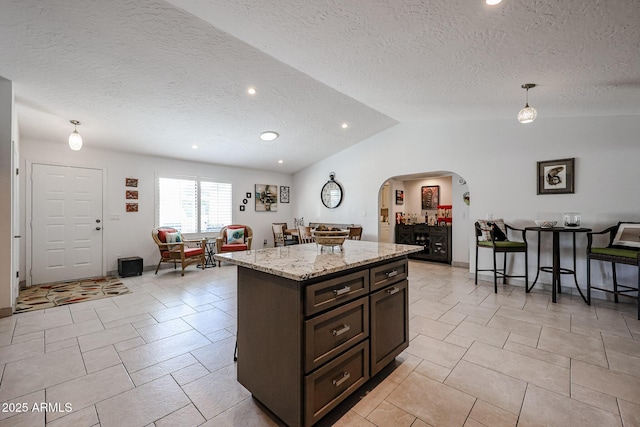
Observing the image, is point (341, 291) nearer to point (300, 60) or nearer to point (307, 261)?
point (307, 261)

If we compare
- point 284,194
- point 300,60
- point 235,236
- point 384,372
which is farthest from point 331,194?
point 384,372

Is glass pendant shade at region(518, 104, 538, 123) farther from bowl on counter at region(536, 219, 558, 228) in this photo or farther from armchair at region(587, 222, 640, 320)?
armchair at region(587, 222, 640, 320)

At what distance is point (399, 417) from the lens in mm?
1603

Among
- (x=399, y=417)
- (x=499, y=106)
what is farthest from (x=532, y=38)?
(x=399, y=417)

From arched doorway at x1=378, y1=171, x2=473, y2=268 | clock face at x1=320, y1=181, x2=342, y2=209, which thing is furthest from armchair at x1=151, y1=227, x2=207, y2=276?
arched doorway at x1=378, y1=171, x2=473, y2=268

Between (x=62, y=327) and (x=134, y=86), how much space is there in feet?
9.17

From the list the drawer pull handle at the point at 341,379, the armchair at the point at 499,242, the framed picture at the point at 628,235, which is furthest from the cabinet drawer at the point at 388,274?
the framed picture at the point at 628,235

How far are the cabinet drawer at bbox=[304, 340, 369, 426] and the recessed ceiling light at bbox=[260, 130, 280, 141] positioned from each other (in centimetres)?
428

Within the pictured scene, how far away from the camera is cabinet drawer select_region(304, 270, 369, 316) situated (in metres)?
1.41

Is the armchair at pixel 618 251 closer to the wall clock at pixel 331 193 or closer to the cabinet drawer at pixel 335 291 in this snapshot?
the cabinet drawer at pixel 335 291

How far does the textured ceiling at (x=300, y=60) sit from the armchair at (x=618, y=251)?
1.51 m

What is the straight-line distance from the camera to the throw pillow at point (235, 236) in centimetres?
619

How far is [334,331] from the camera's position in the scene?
1551 mm

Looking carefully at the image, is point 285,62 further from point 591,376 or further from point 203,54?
point 591,376
